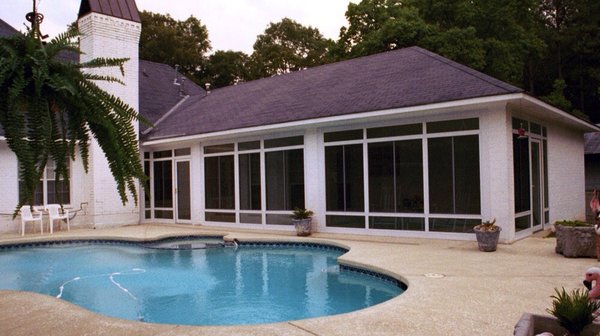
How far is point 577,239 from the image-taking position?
7.05 metres

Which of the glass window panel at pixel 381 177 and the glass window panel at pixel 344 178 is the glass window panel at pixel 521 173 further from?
the glass window panel at pixel 344 178

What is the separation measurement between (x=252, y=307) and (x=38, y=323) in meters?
2.42

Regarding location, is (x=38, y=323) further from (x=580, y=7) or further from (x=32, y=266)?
(x=580, y=7)

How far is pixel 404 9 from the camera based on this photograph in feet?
74.9

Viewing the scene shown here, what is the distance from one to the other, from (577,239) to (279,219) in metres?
6.71

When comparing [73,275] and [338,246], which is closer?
[73,275]

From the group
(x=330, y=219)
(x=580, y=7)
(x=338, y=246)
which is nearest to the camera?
(x=338, y=246)

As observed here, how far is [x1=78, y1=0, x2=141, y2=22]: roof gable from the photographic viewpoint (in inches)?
535

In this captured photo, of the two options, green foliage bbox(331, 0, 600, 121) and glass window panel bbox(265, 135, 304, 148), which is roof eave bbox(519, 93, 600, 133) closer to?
glass window panel bbox(265, 135, 304, 148)

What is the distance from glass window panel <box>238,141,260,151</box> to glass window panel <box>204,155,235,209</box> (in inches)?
17.7

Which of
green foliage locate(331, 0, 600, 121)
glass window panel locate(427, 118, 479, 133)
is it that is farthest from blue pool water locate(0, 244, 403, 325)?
green foliage locate(331, 0, 600, 121)

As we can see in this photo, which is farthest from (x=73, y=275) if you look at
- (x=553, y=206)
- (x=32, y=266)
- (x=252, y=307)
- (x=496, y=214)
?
(x=553, y=206)

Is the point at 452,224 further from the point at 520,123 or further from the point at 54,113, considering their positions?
the point at 54,113

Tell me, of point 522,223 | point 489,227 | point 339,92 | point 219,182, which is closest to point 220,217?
point 219,182
